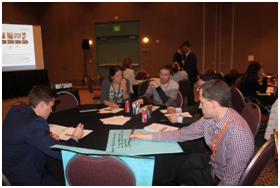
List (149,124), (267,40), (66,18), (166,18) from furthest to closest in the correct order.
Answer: (66,18) → (166,18) → (267,40) → (149,124)

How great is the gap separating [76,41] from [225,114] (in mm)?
9773

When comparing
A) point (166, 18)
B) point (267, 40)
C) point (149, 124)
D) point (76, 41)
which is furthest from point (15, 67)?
point (267, 40)

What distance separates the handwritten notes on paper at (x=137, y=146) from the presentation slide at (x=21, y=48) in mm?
6878

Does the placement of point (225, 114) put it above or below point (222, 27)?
below

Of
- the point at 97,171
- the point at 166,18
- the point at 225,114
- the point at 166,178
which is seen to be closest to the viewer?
the point at 97,171

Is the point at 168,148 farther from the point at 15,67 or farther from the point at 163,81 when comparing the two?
the point at 15,67

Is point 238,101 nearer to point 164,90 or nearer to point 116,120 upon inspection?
point 164,90

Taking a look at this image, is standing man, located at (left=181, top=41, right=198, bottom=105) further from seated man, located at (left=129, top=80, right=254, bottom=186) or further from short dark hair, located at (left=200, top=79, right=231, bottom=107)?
short dark hair, located at (left=200, top=79, right=231, bottom=107)

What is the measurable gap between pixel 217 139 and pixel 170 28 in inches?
328

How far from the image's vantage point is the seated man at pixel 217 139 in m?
1.39

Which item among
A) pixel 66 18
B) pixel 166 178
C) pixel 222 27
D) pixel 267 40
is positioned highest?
pixel 66 18

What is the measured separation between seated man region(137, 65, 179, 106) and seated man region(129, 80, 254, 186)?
1.35 m

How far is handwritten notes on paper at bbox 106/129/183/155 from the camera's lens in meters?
1.66

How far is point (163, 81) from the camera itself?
11.3 feet
